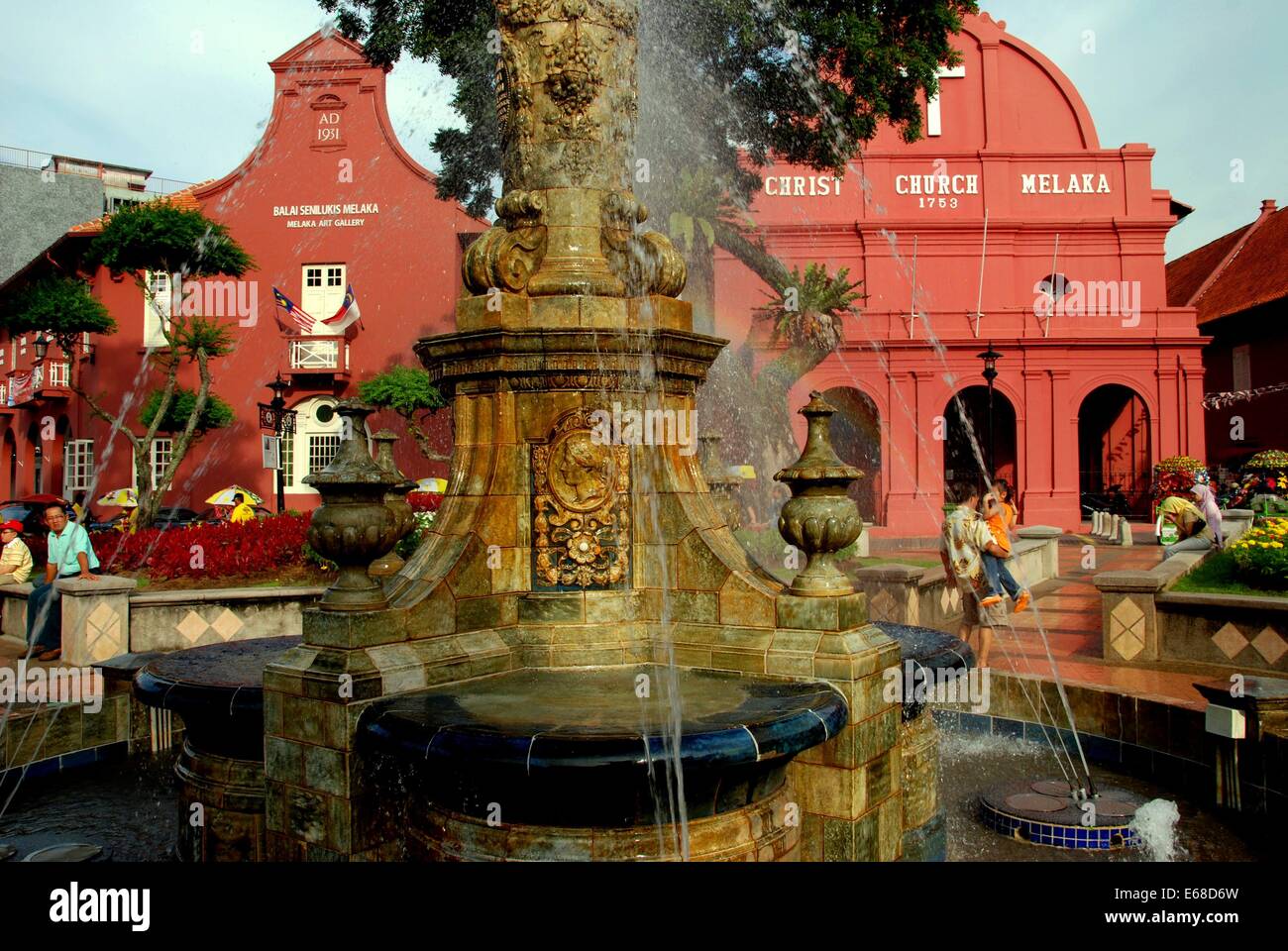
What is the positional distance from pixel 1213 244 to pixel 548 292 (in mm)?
46165

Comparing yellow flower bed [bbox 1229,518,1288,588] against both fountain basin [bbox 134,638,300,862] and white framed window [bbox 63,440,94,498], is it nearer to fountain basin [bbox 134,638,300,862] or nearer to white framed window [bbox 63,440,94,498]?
fountain basin [bbox 134,638,300,862]

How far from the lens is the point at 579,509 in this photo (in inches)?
203

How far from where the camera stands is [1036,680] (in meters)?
7.94

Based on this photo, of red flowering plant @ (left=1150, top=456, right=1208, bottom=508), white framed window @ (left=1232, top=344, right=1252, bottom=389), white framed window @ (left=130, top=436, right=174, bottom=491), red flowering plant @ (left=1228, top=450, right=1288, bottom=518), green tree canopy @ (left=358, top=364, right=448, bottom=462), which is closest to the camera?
red flowering plant @ (left=1228, top=450, right=1288, bottom=518)

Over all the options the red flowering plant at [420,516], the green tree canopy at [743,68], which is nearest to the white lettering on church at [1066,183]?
the green tree canopy at [743,68]

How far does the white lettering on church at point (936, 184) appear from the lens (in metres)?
33.4

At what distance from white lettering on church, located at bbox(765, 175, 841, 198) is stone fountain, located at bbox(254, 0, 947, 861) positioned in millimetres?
28729

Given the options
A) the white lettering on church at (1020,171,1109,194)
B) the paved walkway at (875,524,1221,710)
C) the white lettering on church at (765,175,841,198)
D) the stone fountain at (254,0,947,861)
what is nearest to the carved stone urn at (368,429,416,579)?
the stone fountain at (254,0,947,861)

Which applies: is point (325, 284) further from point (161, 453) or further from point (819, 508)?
point (819, 508)

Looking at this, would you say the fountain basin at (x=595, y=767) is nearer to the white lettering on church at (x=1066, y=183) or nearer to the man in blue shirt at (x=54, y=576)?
the man in blue shirt at (x=54, y=576)

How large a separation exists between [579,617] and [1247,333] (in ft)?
124

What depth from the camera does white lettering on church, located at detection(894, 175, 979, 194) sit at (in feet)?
109

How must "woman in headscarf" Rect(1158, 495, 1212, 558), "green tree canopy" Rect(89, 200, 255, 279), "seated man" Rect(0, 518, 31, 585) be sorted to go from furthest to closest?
1. "green tree canopy" Rect(89, 200, 255, 279)
2. "woman in headscarf" Rect(1158, 495, 1212, 558)
3. "seated man" Rect(0, 518, 31, 585)
